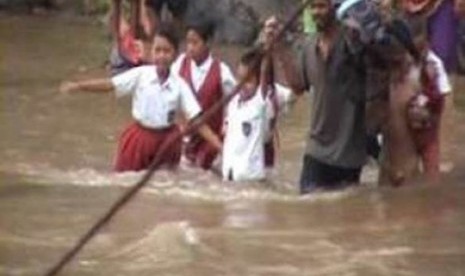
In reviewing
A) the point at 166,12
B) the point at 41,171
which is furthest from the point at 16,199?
the point at 166,12

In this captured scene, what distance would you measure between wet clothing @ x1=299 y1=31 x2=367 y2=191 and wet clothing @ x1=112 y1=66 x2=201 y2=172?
0.81 metres

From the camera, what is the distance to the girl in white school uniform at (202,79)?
372 inches

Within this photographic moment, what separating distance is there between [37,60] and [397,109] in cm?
845

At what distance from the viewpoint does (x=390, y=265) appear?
24.1ft

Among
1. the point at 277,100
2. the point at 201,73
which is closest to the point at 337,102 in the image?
the point at 277,100

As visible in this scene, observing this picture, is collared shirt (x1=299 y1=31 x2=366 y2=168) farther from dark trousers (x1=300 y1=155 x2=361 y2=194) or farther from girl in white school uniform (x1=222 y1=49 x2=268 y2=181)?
girl in white school uniform (x1=222 y1=49 x2=268 y2=181)

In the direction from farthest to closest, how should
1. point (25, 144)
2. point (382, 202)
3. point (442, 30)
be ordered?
point (25, 144)
point (442, 30)
point (382, 202)

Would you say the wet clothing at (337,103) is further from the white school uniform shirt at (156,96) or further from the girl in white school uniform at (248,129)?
the white school uniform shirt at (156,96)

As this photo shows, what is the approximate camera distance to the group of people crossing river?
8.44 m

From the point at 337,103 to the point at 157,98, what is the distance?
1.13m

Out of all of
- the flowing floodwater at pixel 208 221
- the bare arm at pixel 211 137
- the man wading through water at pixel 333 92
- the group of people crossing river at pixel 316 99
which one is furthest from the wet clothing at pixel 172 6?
the man wading through water at pixel 333 92

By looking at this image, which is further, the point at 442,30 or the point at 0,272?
the point at 442,30

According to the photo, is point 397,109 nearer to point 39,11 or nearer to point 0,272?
point 0,272

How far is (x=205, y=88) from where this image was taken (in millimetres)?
9477
